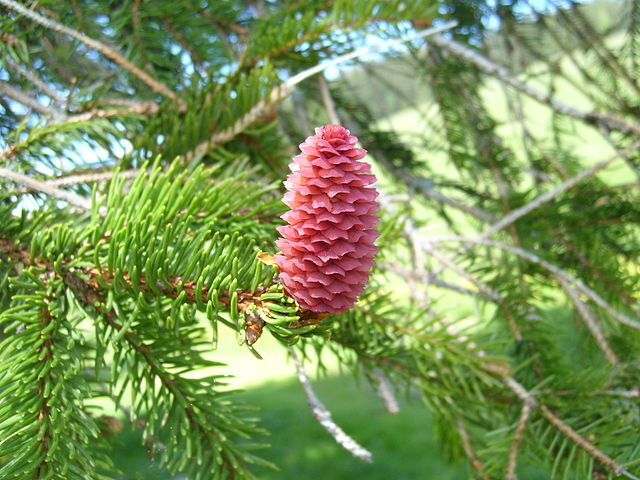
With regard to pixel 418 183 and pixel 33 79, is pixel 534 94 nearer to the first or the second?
pixel 418 183

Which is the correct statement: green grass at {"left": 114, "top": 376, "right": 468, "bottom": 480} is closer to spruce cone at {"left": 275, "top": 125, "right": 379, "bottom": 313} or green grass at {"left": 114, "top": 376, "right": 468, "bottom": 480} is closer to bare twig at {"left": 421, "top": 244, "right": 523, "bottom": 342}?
bare twig at {"left": 421, "top": 244, "right": 523, "bottom": 342}

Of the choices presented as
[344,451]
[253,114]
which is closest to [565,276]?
[253,114]

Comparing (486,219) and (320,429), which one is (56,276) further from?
(320,429)

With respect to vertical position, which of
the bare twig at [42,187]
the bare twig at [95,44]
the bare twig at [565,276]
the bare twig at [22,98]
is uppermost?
the bare twig at [95,44]

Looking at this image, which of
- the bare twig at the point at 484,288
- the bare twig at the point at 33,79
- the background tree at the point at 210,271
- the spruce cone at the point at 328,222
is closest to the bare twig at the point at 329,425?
the background tree at the point at 210,271

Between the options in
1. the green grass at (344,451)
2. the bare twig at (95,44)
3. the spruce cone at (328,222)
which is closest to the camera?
the spruce cone at (328,222)

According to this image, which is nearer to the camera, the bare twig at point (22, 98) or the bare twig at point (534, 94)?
the bare twig at point (22, 98)

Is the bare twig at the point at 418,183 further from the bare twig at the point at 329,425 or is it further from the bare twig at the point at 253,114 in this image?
the bare twig at the point at 329,425

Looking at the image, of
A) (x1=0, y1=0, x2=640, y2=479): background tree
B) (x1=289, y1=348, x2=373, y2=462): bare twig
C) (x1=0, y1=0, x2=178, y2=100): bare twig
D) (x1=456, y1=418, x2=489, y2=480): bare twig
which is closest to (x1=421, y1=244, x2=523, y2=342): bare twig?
(x1=0, y1=0, x2=640, y2=479): background tree

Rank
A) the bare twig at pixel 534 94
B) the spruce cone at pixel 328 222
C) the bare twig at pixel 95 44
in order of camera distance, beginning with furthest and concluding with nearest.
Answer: the bare twig at pixel 534 94 → the bare twig at pixel 95 44 → the spruce cone at pixel 328 222
